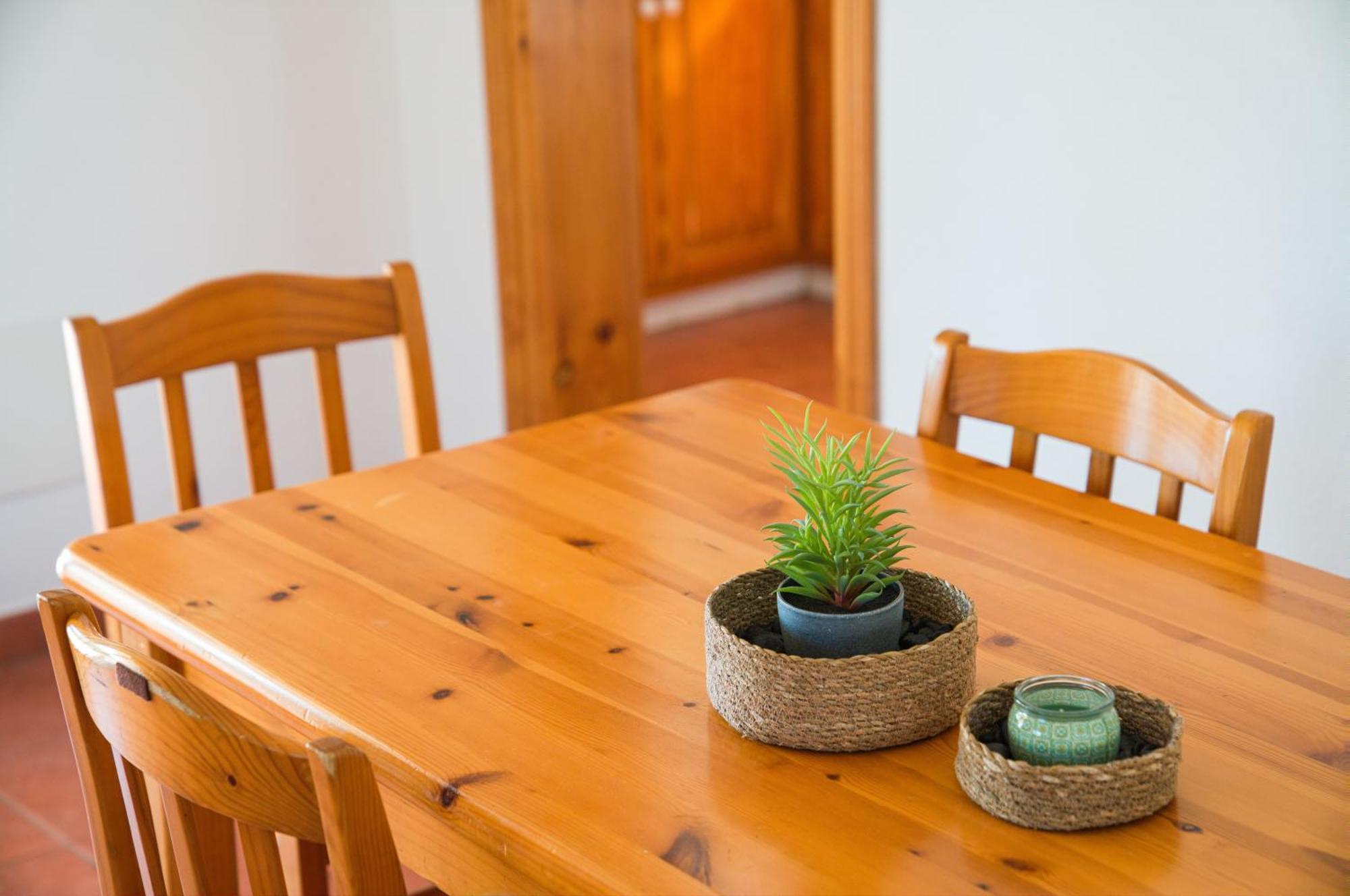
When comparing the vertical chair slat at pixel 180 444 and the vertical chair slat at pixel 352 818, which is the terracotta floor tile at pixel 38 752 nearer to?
the vertical chair slat at pixel 180 444

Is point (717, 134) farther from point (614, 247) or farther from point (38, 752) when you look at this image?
point (38, 752)

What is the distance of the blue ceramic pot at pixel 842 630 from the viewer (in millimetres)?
1031

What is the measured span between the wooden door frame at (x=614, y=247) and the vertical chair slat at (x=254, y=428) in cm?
118

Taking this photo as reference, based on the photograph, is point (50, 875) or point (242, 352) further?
point (50, 875)

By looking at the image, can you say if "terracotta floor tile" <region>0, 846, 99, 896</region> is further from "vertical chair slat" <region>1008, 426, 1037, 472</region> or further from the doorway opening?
the doorway opening

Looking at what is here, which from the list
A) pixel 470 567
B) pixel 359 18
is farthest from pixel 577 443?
pixel 359 18

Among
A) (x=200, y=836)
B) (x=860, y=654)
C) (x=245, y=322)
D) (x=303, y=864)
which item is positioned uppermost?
(x=245, y=322)

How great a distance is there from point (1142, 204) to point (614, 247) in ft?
4.06

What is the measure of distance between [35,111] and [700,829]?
2202 millimetres

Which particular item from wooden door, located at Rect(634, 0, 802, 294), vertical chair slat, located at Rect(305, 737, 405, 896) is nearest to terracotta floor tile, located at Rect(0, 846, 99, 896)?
vertical chair slat, located at Rect(305, 737, 405, 896)

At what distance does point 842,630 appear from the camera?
3.38 ft

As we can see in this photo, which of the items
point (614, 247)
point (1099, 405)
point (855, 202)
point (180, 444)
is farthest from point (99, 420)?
point (614, 247)

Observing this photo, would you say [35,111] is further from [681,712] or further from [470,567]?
[681,712]

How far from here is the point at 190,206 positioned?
2.83 m
